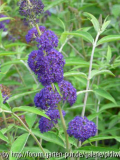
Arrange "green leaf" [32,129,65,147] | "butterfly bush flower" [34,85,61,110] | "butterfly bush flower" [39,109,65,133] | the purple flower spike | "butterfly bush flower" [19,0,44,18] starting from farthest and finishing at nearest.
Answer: "green leaf" [32,129,65,147], "butterfly bush flower" [39,109,65,133], "butterfly bush flower" [19,0,44,18], "butterfly bush flower" [34,85,61,110], the purple flower spike

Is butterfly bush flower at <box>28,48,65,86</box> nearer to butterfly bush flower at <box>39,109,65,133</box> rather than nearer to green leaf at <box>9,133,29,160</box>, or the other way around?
butterfly bush flower at <box>39,109,65,133</box>

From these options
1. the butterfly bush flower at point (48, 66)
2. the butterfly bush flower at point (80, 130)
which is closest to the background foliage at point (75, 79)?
the butterfly bush flower at point (80, 130)

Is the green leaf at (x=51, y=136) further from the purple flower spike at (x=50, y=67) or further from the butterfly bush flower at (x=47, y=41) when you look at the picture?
the butterfly bush flower at (x=47, y=41)

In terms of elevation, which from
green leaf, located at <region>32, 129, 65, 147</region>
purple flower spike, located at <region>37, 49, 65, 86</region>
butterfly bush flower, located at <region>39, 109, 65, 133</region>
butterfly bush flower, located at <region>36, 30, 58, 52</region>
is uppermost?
butterfly bush flower, located at <region>36, 30, 58, 52</region>

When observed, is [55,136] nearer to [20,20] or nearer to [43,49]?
[43,49]

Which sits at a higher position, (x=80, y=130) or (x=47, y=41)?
(x=47, y=41)

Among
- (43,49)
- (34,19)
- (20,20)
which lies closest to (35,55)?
(43,49)

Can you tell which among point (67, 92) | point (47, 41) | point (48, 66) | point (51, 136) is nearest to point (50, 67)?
point (48, 66)

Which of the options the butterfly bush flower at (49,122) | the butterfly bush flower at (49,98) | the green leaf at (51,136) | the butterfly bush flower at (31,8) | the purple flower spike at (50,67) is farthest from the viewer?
the green leaf at (51,136)

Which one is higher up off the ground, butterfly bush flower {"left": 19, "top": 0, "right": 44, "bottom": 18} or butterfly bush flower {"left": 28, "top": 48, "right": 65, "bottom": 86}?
butterfly bush flower {"left": 19, "top": 0, "right": 44, "bottom": 18}

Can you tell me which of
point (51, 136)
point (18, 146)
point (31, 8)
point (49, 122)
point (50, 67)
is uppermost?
point (31, 8)

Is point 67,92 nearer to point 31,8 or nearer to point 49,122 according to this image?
point 49,122

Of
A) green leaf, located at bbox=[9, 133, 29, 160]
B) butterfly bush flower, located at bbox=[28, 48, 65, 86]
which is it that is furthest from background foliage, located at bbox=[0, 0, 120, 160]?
butterfly bush flower, located at bbox=[28, 48, 65, 86]
